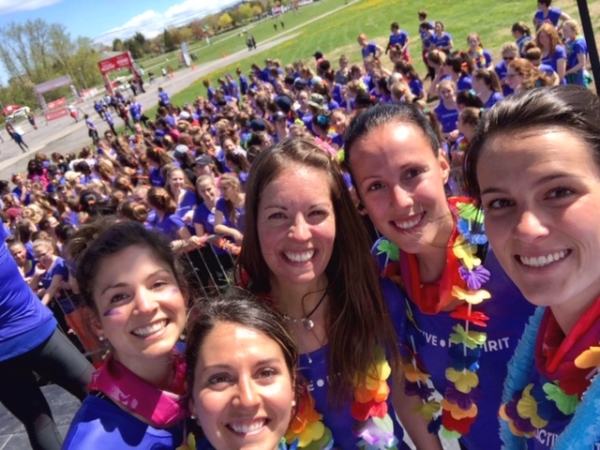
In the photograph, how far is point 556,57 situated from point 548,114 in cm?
691

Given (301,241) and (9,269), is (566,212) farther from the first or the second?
(9,269)

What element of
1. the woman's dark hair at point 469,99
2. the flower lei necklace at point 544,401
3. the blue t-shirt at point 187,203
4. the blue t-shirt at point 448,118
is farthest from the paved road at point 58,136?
the flower lei necklace at point 544,401

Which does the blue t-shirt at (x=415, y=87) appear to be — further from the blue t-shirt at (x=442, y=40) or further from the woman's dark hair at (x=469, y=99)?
the blue t-shirt at (x=442, y=40)

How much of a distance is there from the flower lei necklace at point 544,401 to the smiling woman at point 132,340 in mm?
1035

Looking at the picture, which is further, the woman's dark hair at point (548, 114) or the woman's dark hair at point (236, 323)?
the woman's dark hair at point (236, 323)

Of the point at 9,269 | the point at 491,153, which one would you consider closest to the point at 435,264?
the point at 491,153

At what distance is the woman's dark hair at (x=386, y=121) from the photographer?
1.77 m

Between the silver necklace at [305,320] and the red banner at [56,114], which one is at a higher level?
the red banner at [56,114]

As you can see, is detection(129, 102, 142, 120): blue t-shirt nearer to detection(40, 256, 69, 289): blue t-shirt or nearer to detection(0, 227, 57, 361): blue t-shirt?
detection(40, 256, 69, 289): blue t-shirt

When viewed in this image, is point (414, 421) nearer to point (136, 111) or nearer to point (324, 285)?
point (324, 285)

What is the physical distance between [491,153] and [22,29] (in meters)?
80.9

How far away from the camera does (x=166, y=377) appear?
176cm

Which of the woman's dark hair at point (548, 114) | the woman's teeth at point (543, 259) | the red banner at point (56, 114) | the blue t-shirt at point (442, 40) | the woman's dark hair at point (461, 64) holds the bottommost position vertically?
the woman's dark hair at point (461, 64)

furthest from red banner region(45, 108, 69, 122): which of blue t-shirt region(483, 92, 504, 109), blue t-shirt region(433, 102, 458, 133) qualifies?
blue t-shirt region(483, 92, 504, 109)
